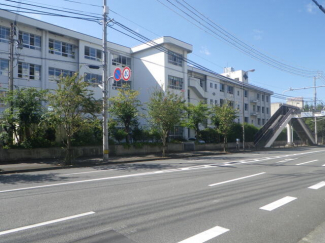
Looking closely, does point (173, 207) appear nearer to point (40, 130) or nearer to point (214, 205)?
point (214, 205)

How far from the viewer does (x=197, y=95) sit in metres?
42.2

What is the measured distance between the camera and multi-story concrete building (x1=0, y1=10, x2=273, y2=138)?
26.5 meters

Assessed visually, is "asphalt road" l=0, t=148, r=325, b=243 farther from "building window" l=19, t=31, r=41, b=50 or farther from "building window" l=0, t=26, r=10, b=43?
"building window" l=19, t=31, r=41, b=50

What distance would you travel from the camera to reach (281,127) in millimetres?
37312

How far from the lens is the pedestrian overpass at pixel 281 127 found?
36.7 m

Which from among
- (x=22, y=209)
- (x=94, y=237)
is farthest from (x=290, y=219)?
(x=22, y=209)

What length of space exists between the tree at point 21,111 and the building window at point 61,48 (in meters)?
13.7

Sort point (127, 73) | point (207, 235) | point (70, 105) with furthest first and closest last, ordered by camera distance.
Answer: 1. point (127, 73)
2. point (70, 105)
3. point (207, 235)

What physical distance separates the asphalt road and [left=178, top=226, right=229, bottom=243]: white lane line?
2 centimetres

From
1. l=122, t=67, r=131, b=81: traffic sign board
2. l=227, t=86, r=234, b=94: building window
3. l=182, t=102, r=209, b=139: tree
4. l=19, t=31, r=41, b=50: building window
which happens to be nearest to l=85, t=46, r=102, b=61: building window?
l=19, t=31, r=41, b=50: building window

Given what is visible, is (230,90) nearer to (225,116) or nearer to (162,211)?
(225,116)

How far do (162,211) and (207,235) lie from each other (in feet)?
5.40

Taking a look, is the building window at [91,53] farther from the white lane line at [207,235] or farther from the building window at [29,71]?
the white lane line at [207,235]

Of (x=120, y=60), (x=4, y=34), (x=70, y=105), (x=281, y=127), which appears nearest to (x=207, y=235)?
(x=70, y=105)
